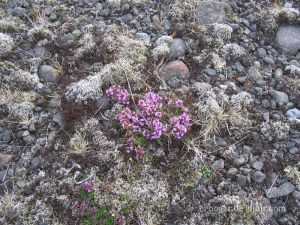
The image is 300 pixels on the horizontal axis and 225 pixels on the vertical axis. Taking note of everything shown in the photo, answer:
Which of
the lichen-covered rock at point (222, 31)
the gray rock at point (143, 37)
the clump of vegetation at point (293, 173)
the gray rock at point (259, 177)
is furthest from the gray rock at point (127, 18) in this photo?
the clump of vegetation at point (293, 173)

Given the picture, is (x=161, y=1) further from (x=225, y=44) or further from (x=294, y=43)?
(x=294, y=43)

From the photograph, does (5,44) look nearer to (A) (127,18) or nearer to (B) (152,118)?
(A) (127,18)

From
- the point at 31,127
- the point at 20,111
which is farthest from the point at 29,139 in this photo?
the point at 20,111

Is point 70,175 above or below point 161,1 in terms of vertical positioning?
below

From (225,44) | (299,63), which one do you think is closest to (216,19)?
(225,44)

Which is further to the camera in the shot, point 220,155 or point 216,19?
point 216,19

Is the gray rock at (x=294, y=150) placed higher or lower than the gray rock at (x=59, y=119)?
lower

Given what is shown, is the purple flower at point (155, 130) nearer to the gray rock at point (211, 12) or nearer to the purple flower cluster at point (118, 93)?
the purple flower cluster at point (118, 93)
